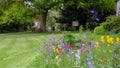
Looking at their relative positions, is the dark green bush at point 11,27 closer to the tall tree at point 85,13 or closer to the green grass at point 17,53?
the tall tree at point 85,13

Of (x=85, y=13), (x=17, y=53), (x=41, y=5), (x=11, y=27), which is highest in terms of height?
(x=41, y=5)

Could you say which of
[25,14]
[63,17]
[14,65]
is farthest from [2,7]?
[14,65]

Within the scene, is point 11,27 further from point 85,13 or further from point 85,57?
point 85,57

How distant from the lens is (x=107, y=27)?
63.0 feet

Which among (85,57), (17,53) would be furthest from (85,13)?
(85,57)

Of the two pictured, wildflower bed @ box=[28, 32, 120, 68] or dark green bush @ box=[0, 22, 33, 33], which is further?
dark green bush @ box=[0, 22, 33, 33]

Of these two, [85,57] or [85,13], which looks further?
→ [85,13]

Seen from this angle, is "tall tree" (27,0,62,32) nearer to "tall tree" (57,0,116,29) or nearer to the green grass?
"tall tree" (57,0,116,29)

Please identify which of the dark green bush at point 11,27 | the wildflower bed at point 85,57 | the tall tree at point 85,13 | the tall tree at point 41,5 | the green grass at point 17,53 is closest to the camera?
the wildflower bed at point 85,57

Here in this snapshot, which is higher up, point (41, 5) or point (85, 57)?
point (41, 5)

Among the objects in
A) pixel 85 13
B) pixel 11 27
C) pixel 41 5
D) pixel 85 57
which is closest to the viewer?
pixel 85 57

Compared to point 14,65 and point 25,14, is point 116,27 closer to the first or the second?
point 14,65

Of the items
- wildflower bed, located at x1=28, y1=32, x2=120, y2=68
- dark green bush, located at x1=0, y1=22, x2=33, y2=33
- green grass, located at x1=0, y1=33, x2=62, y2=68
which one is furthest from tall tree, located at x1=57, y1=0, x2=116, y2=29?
wildflower bed, located at x1=28, y1=32, x2=120, y2=68

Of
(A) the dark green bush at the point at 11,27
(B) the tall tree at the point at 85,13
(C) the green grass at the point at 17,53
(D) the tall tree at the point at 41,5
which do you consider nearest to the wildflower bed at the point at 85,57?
(C) the green grass at the point at 17,53
